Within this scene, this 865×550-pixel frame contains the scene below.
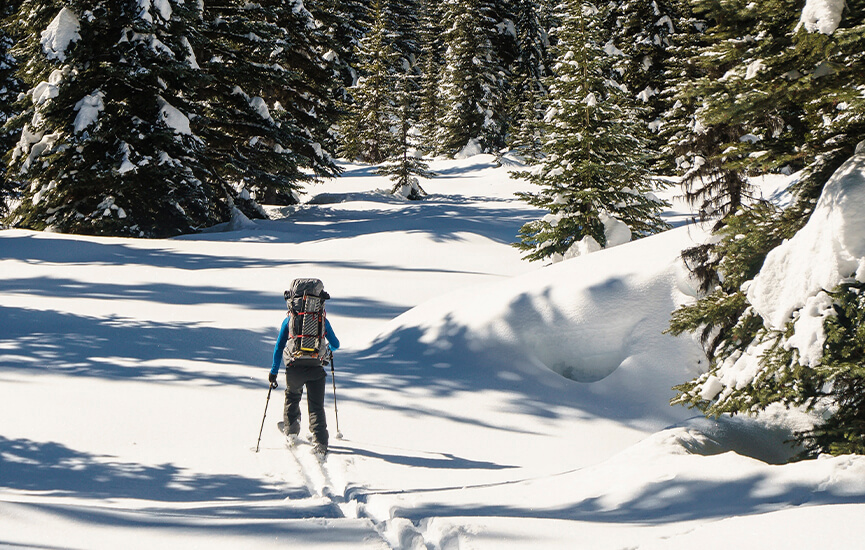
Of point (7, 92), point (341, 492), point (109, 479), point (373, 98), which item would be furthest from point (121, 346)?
point (373, 98)

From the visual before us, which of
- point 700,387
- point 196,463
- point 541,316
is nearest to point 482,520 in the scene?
point 700,387

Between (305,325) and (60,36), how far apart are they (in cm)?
1446

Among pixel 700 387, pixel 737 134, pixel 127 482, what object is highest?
pixel 737 134

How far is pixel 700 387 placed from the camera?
235 inches

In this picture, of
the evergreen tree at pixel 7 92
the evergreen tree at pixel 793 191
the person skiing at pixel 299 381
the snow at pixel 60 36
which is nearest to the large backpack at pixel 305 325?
the person skiing at pixel 299 381

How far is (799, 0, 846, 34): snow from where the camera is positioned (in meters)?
4.95

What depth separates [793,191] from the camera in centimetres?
614

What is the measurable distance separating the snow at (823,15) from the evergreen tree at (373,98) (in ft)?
108

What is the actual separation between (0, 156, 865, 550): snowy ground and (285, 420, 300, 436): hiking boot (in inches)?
5.4

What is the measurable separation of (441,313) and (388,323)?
110cm

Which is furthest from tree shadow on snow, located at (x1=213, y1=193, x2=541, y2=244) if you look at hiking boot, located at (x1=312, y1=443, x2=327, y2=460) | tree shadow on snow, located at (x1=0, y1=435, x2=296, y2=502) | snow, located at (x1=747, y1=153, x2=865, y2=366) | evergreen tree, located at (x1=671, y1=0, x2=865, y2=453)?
snow, located at (x1=747, y1=153, x2=865, y2=366)

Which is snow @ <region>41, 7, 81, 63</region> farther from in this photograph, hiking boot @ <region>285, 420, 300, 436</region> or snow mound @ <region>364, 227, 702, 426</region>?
hiking boot @ <region>285, 420, 300, 436</region>

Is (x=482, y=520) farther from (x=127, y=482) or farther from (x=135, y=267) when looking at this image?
(x=135, y=267)

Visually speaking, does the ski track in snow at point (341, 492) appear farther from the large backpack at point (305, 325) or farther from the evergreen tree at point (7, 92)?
the evergreen tree at point (7, 92)
